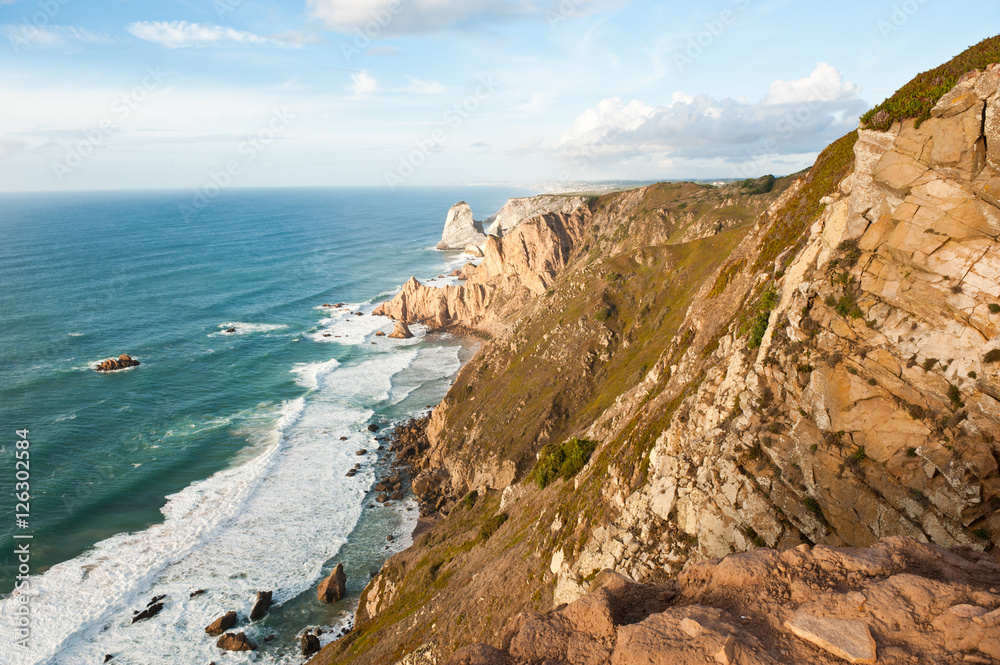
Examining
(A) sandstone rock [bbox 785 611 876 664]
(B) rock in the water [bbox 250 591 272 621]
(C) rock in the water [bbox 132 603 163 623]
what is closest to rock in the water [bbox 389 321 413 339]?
(B) rock in the water [bbox 250 591 272 621]

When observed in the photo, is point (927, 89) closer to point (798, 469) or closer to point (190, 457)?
point (798, 469)

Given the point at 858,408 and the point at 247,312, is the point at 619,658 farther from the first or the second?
the point at 247,312

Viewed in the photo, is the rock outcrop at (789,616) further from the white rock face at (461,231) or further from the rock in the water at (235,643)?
the white rock face at (461,231)

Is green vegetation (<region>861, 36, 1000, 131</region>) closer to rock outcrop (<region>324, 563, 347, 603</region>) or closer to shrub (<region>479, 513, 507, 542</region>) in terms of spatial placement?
shrub (<region>479, 513, 507, 542</region>)

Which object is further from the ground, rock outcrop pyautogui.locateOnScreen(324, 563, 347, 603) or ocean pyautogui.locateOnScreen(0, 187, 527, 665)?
ocean pyautogui.locateOnScreen(0, 187, 527, 665)

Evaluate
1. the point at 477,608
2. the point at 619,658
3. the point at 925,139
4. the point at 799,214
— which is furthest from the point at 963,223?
the point at 477,608

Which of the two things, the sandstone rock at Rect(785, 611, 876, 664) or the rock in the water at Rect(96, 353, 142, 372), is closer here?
the sandstone rock at Rect(785, 611, 876, 664)

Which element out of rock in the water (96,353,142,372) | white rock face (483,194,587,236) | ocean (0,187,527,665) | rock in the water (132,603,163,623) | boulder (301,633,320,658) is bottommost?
boulder (301,633,320,658)
